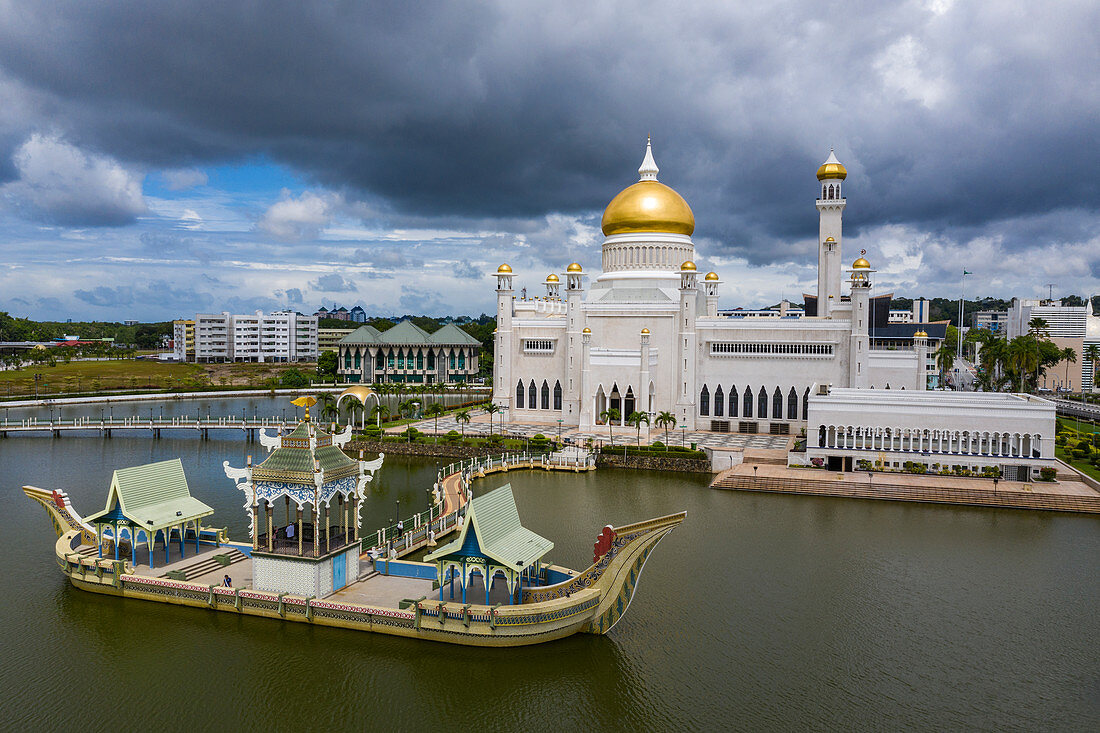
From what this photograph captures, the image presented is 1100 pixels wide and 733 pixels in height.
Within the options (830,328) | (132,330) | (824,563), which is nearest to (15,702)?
(824,563)

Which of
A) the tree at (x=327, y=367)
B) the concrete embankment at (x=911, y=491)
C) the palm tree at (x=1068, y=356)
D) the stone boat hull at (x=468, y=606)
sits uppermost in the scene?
the palm tree at (x=1068, y=356)

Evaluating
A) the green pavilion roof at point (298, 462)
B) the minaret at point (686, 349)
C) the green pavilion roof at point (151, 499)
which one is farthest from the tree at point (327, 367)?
the green pavilion roof at point (298, 462)

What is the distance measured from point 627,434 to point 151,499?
33.3m

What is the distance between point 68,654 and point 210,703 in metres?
5.03

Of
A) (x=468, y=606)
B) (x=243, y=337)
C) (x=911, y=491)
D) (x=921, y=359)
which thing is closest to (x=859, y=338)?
(x=921, y=359)

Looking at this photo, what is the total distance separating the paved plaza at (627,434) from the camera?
48.5 m

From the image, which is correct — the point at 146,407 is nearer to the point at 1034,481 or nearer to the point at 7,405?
the point at 7,405

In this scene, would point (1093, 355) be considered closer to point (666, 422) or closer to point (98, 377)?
point (666, 422)

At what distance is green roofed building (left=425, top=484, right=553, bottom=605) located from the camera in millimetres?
19188

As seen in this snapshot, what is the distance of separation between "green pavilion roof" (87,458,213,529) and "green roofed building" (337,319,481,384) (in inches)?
2978

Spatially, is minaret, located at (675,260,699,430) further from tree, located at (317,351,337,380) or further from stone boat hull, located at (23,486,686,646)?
tree, located at (317,351,337,380)

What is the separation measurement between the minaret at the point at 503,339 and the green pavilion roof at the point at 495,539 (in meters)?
38.2

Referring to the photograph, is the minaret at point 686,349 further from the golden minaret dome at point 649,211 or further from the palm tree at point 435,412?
the palm tree at point 435,412

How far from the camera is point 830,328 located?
5247 cm
